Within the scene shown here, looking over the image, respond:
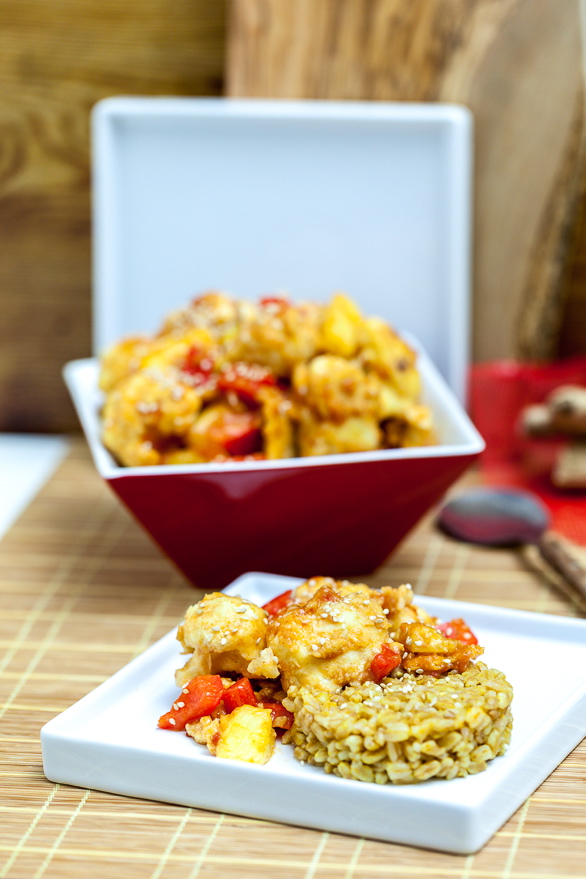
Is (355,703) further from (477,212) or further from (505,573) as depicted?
(477,212)

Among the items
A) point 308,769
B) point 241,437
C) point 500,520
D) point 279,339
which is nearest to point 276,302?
point 279,339

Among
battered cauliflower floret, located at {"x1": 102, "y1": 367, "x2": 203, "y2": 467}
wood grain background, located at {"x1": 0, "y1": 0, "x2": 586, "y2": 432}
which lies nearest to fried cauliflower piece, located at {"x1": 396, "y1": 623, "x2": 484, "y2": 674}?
battered cauliflower floret, located at {"x1": 102, "y1": 367, "x2": 203, "y2": 467}

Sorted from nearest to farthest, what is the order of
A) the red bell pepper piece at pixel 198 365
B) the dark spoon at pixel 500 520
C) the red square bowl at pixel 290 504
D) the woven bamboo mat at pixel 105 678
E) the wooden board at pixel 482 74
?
the woven bamboo mat at pixel 105 678 → the red square bowl at pixel 290 504 → the red bell pepper piece at pixel 198 365 → the dark spoon at pixel 500 520 → the wooden board at pixel 482 74

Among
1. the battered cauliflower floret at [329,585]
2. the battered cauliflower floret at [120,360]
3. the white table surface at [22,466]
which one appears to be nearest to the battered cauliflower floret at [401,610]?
the battered cauliflower floret at [329,585]

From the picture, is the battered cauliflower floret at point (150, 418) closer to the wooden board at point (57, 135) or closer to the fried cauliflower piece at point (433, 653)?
the fried cauliflower piece at point (433, 653)

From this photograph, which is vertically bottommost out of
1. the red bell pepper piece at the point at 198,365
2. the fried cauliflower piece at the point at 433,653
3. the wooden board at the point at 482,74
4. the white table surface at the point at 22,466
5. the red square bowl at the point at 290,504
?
the white table surface at the point at 22,466

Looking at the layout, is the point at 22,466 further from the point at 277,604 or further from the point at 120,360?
the point at 277,604

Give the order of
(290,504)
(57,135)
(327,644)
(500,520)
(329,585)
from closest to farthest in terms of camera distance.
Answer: (327,644)
(329,585)
(290,504)
(500,520)
(57,135)
